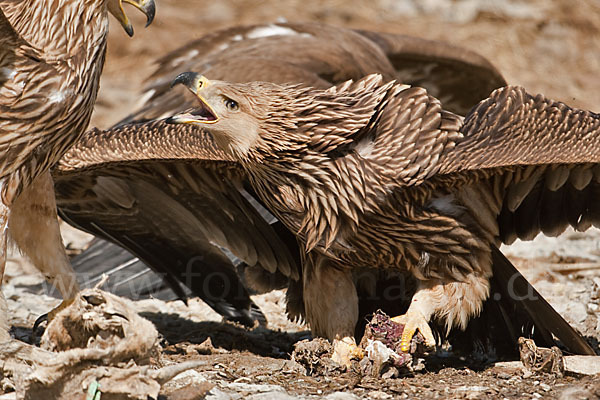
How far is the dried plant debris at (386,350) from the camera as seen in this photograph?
494 cm

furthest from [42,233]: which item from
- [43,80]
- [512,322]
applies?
[512,322]

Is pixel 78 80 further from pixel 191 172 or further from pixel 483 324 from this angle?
pixel 483 324

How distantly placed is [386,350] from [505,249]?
3.06 meters

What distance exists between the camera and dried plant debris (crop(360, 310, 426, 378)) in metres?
4.94

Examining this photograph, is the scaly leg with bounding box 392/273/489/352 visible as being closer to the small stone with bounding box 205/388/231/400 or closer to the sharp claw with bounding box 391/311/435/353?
the sharp claw with bounding box 391/311/435/353

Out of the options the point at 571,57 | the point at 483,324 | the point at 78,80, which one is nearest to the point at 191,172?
the point at 78,80

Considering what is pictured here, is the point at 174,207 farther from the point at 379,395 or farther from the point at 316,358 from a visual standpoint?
the point at 379,395

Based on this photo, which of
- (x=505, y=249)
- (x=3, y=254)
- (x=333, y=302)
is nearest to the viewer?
(x=3, y=254)

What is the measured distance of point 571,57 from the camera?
12.8 m

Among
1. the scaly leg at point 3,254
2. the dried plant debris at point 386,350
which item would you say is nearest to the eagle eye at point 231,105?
the scaly leg at point 3,254

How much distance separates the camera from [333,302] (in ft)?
17.3

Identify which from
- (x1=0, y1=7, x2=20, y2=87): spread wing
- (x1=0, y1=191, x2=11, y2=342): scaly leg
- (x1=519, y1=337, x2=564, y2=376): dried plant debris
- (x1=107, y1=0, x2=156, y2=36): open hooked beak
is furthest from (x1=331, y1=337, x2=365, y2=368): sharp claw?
(x1=0, y1=7, x2=20, y2=87): spread wing

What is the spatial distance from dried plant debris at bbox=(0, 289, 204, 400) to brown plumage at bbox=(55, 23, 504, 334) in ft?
4.92

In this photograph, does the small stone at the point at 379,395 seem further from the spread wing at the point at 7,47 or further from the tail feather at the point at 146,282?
the spread wing at the point at 7,47
